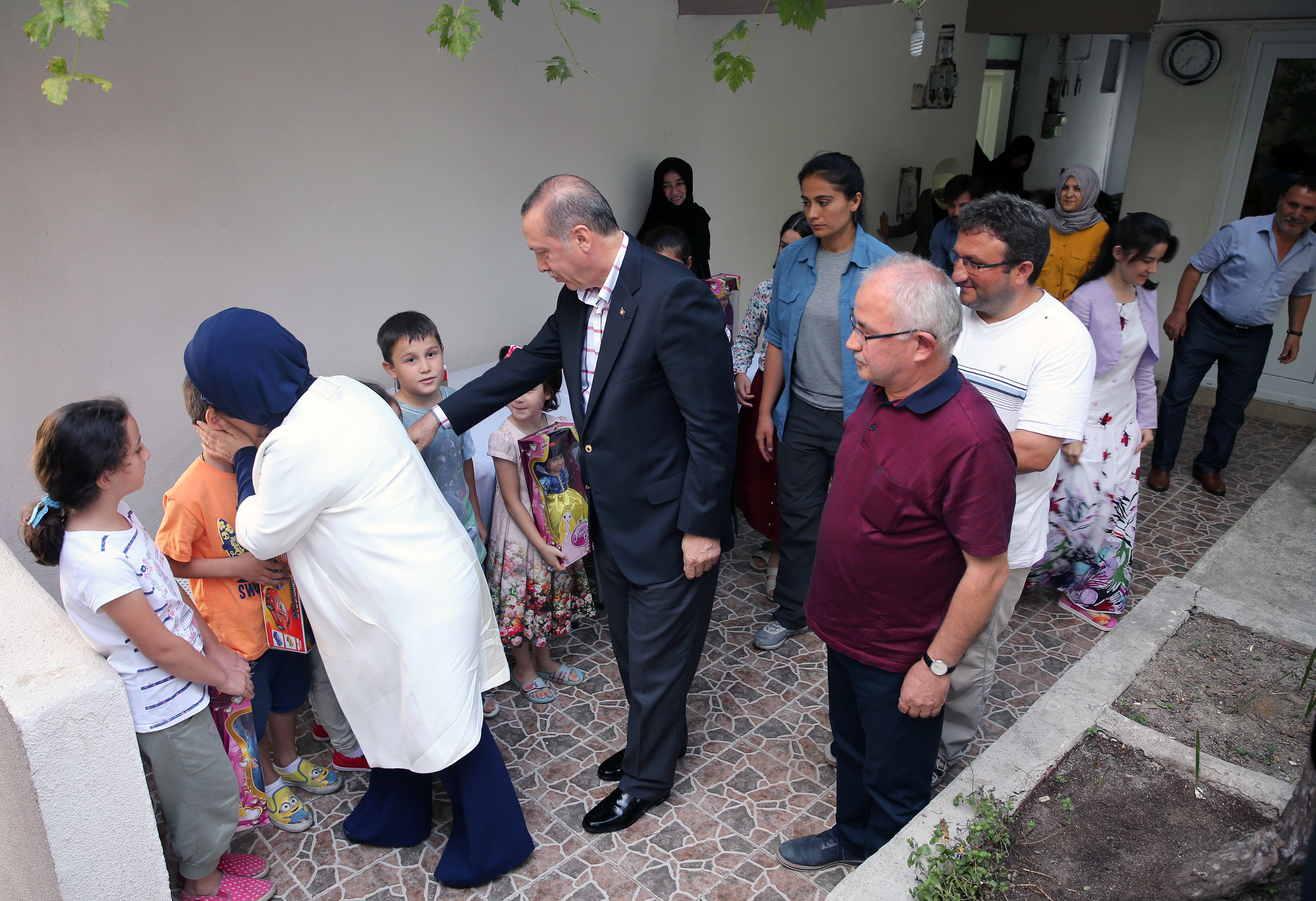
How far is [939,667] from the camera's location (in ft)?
6.61

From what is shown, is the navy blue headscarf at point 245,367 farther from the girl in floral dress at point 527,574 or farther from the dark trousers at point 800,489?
the dark trousers at point 800,489

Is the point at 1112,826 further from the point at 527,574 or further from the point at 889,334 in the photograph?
the point at 527,574

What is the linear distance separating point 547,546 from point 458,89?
287 centimetres

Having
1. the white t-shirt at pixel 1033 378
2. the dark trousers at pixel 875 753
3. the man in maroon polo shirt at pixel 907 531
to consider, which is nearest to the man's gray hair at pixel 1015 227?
the white t-shirt at pixel 1033 378

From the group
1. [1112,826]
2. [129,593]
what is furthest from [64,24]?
[1112,826]

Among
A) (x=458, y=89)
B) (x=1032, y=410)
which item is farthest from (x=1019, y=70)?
(x=1032, y=410)

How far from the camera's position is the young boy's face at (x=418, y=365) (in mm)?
2939

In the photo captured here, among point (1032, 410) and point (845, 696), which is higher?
point (1032, 410)

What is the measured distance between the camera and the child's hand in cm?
251

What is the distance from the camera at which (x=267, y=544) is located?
2.04 meters

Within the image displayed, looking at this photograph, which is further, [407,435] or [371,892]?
[371,892]

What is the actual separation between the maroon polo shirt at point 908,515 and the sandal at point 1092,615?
2.28 meters

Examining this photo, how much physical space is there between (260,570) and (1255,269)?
558cm

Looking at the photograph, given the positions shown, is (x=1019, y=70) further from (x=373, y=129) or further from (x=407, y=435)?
(x=407, y=435)
